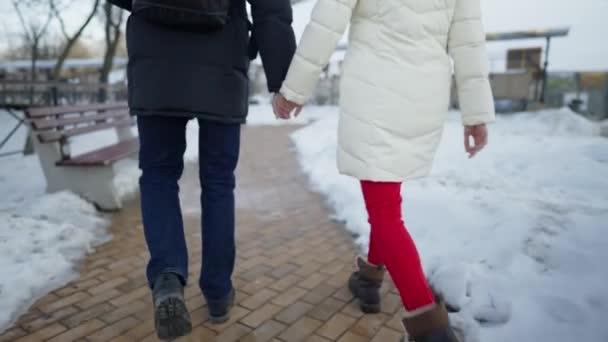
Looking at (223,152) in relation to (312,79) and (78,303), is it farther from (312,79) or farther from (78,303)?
(78,303)

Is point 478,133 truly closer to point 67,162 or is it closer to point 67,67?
point 67,162

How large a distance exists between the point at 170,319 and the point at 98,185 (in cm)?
217

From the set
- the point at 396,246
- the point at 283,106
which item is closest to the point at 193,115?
the point at 283,106

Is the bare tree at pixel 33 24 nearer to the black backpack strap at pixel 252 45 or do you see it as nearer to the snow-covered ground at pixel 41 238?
the snow-covered ground at pixel 41 238

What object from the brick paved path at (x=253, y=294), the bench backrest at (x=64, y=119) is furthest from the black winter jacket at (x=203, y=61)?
the bench backrest at (x=64, y=119)

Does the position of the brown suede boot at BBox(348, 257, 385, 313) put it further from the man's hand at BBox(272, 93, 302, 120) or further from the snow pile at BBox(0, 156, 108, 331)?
the snow pile at BBox(0, 156, 108, 331)

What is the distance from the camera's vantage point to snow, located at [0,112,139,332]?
196 cm

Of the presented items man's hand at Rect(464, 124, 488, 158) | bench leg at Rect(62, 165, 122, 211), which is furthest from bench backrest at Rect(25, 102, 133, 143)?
man's hand at Rect(464, 124, 488, 158)

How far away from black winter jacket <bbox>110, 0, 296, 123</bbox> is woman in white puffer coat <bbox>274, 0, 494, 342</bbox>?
163 millimetres

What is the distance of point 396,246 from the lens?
4.64 feet

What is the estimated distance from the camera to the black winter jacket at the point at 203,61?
143 centimetres

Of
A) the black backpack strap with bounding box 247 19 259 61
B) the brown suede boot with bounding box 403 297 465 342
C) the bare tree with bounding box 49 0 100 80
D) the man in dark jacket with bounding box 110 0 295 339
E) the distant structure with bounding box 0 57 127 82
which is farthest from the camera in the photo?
the distant structure with bounding box 0 57 127 82

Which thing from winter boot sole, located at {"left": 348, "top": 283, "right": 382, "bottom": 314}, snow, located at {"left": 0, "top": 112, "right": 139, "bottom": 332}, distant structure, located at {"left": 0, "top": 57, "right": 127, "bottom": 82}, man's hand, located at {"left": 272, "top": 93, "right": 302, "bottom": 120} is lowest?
distant structure, located at {"left": 0, "top": 57, "right": 127, "bottom": 82}

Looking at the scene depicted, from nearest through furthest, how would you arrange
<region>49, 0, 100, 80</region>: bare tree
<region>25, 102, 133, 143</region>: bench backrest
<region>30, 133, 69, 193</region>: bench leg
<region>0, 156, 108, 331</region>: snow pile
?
1. <region>0, 156, 108, 331</region>: snow pile
2. <region>25, 102, 133, 143</region>: bench backrest
3. <region>30, 133, 69, 193</region>: bench leg
4. <region>49, 0, 100, 80</region>: bare tree
